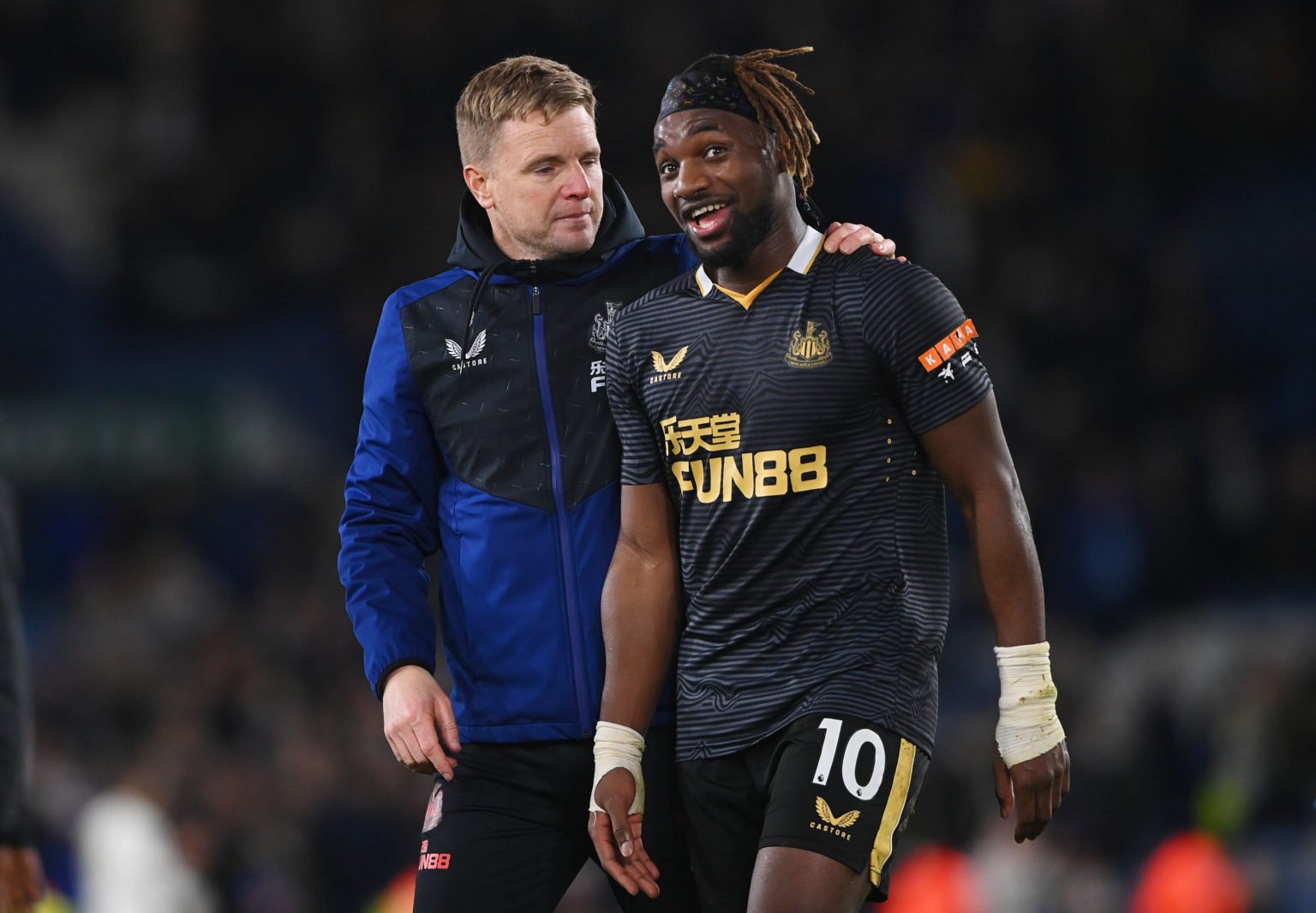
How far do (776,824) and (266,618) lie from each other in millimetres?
7753

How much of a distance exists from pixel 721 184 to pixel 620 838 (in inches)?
52.7

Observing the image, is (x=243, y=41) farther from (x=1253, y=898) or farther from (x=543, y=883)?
(x=543, y=883)

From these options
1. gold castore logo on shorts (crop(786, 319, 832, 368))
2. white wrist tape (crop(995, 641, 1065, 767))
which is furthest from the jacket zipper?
white wrist tape (crop(995, 641, 1065, 767))

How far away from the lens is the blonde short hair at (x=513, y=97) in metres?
4.07

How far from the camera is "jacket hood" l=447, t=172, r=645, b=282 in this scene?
13.4 feet

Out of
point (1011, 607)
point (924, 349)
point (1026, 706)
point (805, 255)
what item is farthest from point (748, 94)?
point (1026, 706)

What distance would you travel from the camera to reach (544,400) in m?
3.99

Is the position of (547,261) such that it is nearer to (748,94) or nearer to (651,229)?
(748,94)

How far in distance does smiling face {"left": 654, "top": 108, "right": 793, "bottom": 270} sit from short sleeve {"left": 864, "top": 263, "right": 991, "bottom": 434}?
30 centimetres

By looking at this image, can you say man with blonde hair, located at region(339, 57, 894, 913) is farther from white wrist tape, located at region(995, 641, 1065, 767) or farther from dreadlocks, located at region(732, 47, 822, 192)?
white wrist tape, located at region(995, 641, 1065, 767)

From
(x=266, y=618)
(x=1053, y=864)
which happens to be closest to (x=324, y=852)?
(x=266, y=618)

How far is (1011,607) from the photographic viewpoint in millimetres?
3477

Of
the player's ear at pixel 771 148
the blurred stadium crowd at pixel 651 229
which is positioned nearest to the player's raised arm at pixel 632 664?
the player's ear at pixel 771 148

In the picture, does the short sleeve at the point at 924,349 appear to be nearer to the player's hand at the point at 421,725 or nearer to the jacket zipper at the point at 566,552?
the jacket zipper at the point at 566,552
